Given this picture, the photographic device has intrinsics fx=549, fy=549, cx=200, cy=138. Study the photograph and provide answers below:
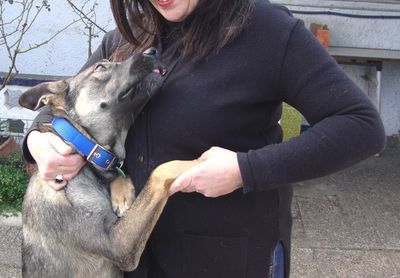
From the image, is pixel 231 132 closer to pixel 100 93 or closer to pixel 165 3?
pixel 165 3

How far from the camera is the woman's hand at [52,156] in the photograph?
6.56ft

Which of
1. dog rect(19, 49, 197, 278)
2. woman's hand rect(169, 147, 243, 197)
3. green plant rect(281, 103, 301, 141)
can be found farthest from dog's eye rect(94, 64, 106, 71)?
green plant rect(281, 103, 301, 141)

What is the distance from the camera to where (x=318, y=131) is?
1.63 meters

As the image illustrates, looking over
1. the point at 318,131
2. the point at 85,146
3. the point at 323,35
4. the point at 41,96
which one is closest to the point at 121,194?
the point at 85,146

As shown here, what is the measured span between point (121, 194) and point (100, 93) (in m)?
0.50

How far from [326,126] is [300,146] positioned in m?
0.10

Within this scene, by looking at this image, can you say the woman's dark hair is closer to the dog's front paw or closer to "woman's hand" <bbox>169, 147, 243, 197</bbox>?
"woman's hand" <bbox>169, 147, 243, 197</bbox>

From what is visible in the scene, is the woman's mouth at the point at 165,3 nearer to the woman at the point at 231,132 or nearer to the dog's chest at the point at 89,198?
the woman at the point at 231,132

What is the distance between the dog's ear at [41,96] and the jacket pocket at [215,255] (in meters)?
0.94

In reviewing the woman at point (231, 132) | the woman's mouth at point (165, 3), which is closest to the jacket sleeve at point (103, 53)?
the woman at point (231, 132)

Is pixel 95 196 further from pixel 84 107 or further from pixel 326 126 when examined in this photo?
pixel 326 126

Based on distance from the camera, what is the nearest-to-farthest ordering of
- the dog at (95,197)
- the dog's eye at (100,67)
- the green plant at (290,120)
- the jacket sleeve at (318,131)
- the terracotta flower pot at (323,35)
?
the jacket sleeve at (318,131)
the dog at (95,197)
the dog's eye at (100,67)
the green plant at (290,120)
the terracotta flower pot at (323,35)

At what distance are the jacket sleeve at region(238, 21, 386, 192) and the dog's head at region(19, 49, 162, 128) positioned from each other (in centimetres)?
56

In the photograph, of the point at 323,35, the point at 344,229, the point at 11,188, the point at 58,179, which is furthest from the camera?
the point at 323,35
